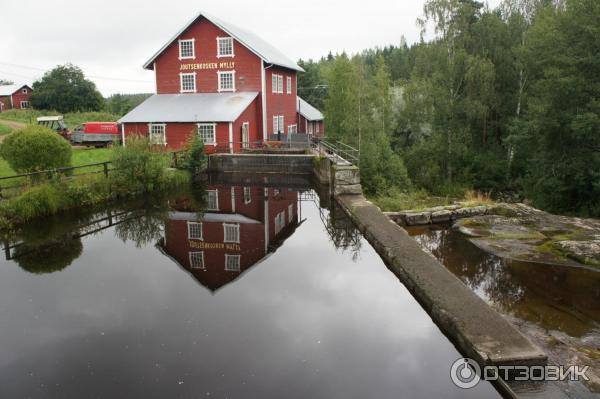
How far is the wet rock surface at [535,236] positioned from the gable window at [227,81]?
19.5 meters

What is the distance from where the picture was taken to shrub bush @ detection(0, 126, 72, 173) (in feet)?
55.7

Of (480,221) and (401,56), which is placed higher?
(401,56)

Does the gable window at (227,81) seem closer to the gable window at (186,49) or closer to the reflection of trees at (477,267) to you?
the gable window at (186,49)

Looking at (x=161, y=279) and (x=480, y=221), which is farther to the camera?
(x=480, y=221)

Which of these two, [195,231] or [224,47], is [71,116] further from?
[195,231]

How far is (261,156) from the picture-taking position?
25.6m

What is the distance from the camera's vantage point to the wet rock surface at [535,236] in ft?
35.2

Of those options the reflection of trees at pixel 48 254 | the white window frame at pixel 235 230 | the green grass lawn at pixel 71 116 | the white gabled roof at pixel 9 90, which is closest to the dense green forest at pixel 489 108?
the white window frame at pixel 235 230

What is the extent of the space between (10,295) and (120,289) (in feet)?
6.55

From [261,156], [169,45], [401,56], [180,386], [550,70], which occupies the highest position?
[401,56]

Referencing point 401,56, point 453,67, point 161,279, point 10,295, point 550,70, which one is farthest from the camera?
point 401,56

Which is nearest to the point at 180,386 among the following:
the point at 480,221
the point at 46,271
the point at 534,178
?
the point at 46,271

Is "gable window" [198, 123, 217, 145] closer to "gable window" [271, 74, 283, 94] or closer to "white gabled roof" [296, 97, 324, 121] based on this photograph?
"gable window" [271, 74, 283, 94]

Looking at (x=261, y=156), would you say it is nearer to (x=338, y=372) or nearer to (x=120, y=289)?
(x=120, y=289)
